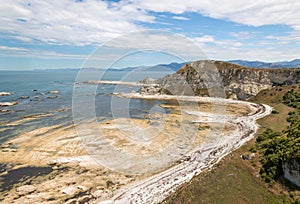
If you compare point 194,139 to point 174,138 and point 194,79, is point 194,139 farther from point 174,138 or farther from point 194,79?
point 194,79

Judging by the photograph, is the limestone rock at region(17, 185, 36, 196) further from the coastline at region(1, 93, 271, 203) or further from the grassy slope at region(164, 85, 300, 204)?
the grassy slope at region(164, 85, 300, 204)

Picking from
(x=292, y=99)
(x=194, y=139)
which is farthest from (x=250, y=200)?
(x=292, y=99)

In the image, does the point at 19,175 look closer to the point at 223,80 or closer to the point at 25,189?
the point at 25,189

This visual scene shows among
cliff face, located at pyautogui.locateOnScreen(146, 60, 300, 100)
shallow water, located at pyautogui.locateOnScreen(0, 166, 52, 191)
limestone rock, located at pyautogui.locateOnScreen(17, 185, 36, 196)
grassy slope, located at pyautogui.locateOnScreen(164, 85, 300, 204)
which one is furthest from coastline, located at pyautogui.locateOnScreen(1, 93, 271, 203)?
cliff face, located at pyautogui.locateOnScreen(146, 60, 300, 100)

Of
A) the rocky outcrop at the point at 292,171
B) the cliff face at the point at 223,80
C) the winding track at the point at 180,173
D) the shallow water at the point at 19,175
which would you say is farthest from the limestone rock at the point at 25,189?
the cliff face at the point at 223,80

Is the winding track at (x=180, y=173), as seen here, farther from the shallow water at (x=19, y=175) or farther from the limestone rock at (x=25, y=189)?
the shallow water at (x=19, y=175)

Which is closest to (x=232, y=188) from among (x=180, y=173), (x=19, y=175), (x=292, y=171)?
(x=292, y=171)

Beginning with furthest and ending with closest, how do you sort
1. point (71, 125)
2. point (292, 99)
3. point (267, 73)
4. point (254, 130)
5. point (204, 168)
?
point (267, 73) < point (292, 99) < point (71, 125) < point (254, 130) < point (204, 168)
